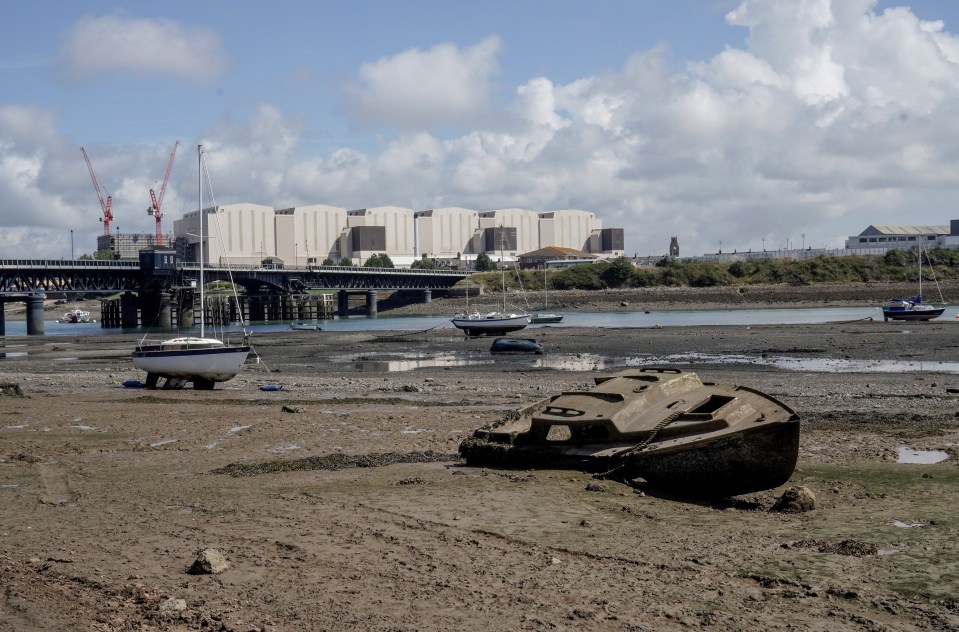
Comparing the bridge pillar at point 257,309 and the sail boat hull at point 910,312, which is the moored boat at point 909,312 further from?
the bridge pillar at point 257,309

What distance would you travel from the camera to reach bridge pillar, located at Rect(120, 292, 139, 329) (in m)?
136

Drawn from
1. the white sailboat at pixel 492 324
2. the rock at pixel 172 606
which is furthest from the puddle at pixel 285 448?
the white sailboat at pixel 492 324

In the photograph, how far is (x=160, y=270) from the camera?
12925cm

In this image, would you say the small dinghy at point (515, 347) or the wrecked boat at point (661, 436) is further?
the small dinghy at point (515, 347)

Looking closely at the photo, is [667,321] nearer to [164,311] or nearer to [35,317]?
[164,311]

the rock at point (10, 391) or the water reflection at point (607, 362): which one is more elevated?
the rock at point (10, 391)

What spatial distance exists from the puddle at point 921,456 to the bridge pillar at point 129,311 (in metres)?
131

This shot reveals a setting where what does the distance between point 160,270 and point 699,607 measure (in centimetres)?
12888

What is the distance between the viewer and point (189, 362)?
35.1 meters

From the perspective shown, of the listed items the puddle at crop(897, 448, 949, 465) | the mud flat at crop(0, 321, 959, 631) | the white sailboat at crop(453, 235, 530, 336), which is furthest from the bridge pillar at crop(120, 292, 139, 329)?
the puddle at crop(897, 448, 949, 465)

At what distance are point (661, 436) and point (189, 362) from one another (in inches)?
973

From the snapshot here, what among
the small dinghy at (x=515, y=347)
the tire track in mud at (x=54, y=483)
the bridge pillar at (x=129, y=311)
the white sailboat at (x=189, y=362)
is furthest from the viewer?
the bridge pillar at (x=129, y=311)

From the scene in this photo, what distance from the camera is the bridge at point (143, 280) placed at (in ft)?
390

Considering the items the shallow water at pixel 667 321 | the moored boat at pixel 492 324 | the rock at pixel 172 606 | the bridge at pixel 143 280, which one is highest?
the bridge at pixel 143 280
